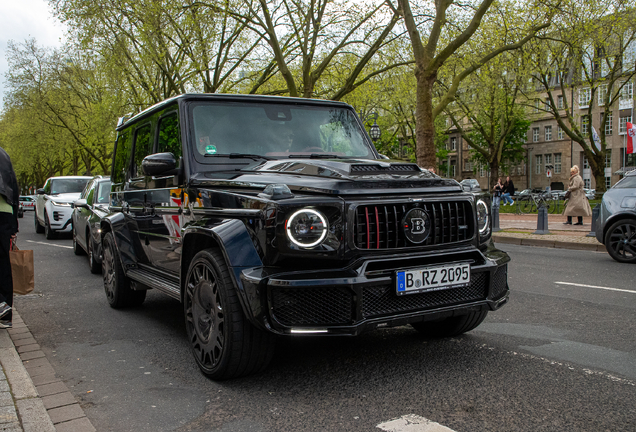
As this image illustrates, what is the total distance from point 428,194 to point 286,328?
1.23 m

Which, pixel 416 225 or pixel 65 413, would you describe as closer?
pixel 65 413

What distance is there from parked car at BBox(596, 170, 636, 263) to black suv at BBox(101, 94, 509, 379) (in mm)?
6522

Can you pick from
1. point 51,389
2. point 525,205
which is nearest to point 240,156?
point 51,389

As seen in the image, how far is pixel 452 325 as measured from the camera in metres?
4.47

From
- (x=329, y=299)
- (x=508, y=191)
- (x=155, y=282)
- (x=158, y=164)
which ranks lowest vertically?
(x=155, y=282)

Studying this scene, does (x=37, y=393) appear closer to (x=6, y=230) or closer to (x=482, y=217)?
(x=6, y=230)

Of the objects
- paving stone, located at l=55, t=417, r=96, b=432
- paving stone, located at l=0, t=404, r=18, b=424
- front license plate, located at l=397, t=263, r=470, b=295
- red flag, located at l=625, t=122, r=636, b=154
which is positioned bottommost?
paving stone, located at l=55, t=417, r=96, b=432

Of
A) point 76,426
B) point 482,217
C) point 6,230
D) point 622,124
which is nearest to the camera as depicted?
point 76,426

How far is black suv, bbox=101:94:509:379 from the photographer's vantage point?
3.22 metres

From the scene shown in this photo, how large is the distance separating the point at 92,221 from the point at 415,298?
620 centimetres

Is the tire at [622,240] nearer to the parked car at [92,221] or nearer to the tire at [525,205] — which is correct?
the parked car at [92,221]

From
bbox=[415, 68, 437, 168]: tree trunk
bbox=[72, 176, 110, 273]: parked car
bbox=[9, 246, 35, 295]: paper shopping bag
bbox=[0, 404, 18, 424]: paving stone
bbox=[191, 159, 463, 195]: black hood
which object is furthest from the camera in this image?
bbox=[415, 68, 437, 168]: tree trunk

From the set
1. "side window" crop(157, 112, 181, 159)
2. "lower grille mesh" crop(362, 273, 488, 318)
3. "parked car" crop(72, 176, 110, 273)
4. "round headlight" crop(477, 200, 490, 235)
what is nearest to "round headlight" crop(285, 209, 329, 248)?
"lower grille mesh" crop(362, 273, 488, 318)

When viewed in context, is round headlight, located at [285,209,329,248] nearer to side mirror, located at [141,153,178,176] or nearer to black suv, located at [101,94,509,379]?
black suv, located at [101,94,509,379]
